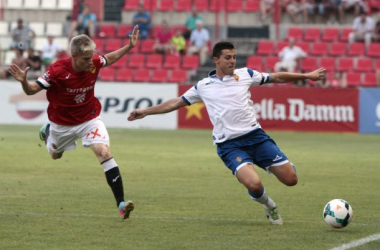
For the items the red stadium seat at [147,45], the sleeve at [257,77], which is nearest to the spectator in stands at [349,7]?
the red stadium seat at [147,45]

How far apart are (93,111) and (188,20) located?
20.8 metres

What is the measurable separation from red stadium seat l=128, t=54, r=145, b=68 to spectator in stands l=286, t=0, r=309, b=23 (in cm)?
549

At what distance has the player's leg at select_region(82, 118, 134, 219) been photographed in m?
10.2

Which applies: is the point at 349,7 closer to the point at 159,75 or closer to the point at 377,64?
the point at 377,64

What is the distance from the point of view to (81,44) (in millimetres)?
10336

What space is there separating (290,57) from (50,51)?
8.22 m

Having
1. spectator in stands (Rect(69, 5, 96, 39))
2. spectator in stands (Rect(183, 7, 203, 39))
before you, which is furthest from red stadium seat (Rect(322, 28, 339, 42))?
spectator in stands (Rect(69, 5, 96, 39))

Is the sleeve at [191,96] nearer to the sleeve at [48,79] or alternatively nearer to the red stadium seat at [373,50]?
the sleeve at [48,79]

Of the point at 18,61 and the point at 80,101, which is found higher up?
the point at 80,101

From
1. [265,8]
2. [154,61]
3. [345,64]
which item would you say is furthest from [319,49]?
[154,61]

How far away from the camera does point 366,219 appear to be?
10.4 metres

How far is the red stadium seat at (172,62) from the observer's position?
30891 millimetres

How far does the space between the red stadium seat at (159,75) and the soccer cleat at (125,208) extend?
20418 mm

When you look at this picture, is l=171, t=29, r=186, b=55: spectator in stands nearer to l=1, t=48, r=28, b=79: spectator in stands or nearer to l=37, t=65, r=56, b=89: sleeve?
l=1, t=48, r=28, b=79: spectator in stands
